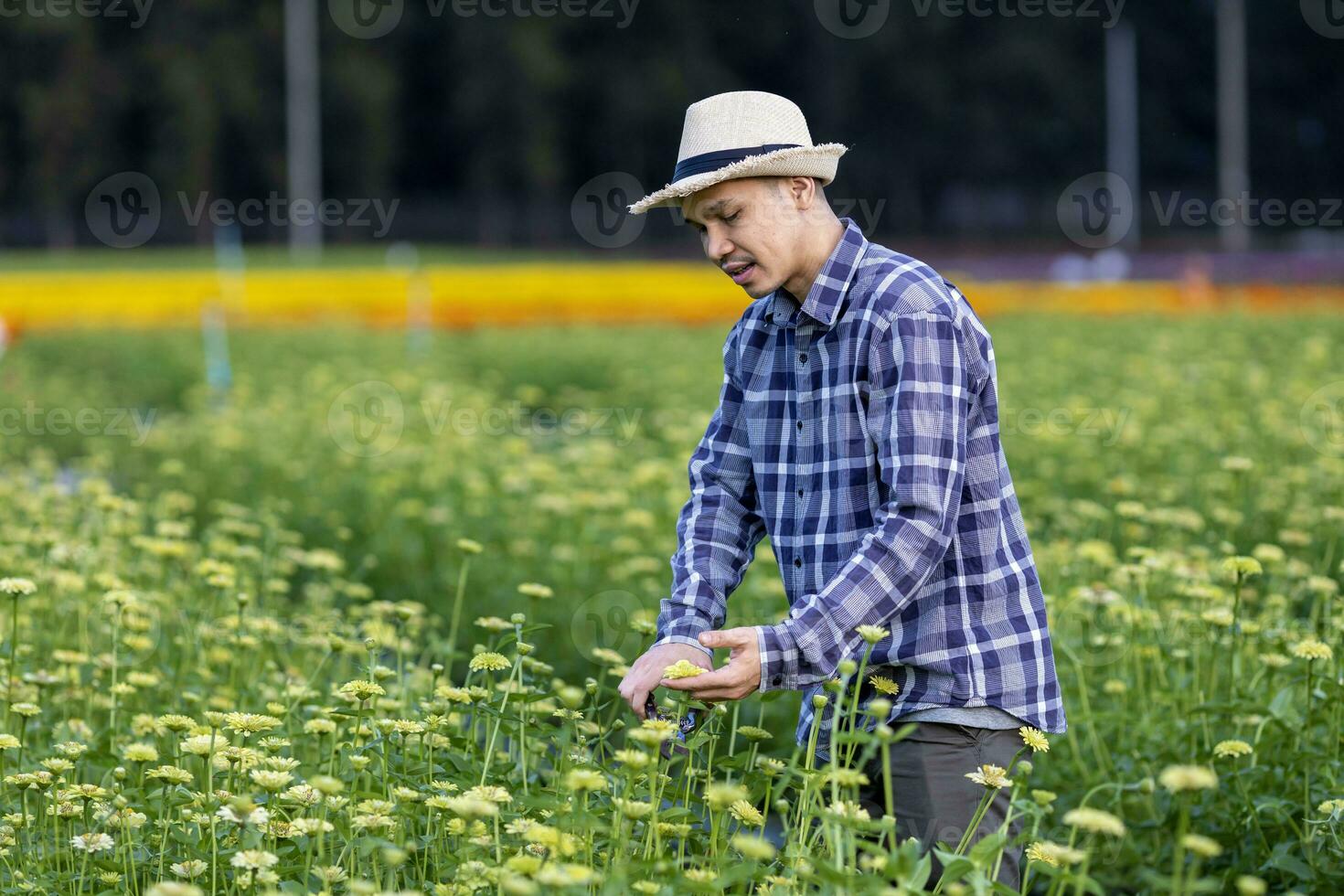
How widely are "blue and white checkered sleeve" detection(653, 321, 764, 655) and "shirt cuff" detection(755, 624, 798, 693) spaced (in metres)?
0.34

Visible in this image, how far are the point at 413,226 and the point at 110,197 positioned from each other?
810 centimetres

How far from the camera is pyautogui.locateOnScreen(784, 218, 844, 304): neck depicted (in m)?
2.59

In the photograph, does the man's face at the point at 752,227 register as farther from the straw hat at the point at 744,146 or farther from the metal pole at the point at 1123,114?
the metal pole at the point at 1123,114

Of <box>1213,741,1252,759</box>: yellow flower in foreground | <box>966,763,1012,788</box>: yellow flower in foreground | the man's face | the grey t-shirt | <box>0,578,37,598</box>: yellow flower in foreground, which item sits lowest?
<box>1213,741,1252,759</box>: yellow flower in foreground

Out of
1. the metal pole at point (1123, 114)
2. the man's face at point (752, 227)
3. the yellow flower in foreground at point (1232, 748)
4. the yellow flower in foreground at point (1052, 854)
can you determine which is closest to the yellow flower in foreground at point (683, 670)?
the yellow flower in foreground at point (1052, 854)

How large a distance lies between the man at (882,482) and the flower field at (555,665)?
95mm

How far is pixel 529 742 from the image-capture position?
2.84m

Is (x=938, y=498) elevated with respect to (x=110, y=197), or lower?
lower

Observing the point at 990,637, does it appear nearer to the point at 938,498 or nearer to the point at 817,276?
the point at 938,498

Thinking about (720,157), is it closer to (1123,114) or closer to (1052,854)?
(1052,854)

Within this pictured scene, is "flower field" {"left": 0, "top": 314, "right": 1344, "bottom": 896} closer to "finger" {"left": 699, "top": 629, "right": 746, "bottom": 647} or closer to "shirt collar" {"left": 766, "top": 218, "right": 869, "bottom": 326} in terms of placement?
"finger" {"left": 699, "top": 629, "right": 746, "bottom": 647}

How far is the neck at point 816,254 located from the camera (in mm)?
2590

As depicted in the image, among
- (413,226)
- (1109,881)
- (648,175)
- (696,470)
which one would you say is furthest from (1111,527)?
(648,175)

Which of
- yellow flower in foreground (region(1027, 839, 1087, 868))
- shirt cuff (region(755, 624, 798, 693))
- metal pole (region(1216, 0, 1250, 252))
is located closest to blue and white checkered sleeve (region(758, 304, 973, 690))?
shirt cuff (region(755, 624, 798, 693))
